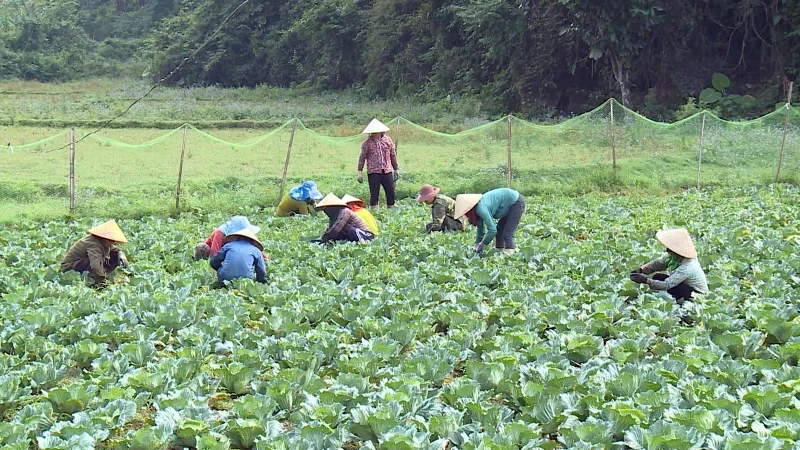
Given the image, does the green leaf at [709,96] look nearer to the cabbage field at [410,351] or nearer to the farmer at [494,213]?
the cabbage field at [410,351]

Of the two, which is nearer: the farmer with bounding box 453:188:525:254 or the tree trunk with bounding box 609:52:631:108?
the farmer with bounding box 453:188:525:254

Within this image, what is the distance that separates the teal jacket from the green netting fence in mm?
5468

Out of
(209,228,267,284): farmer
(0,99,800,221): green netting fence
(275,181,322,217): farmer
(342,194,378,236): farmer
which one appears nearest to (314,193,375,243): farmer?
(342,194,378,236): farmer

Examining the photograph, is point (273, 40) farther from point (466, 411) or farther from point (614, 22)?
point (466, 411)

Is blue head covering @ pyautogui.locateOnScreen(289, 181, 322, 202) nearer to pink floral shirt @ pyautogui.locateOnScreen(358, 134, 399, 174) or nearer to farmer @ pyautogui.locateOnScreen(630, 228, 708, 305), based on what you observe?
pink floral shirt @ pyautogui.locateOnScreen(358, 134, 399, 174)

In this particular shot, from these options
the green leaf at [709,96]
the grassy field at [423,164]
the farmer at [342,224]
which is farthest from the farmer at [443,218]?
the green leaf at [709,96]

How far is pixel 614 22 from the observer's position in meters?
23.8

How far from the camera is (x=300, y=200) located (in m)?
13.1

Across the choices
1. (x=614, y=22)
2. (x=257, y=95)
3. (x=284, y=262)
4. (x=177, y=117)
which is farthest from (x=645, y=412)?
(x=257, y=95)

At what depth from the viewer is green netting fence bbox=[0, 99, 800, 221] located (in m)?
15.2

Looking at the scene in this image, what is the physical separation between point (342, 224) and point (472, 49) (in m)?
21.5

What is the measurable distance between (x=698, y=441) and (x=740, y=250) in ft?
17.5

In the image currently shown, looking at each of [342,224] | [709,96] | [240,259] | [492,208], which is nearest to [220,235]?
[240,259]

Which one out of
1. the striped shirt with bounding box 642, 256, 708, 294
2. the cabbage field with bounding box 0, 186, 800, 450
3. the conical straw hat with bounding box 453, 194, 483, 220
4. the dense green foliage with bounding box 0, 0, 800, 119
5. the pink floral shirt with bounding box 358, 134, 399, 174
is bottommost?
the cabbage field with bounding box 0, 186, 800, 450
